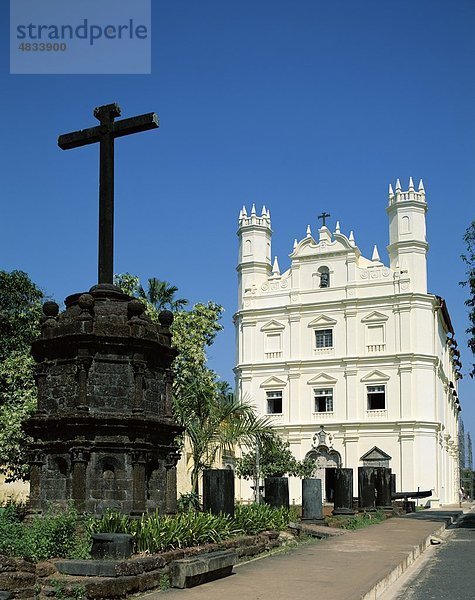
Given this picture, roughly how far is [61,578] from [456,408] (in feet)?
207

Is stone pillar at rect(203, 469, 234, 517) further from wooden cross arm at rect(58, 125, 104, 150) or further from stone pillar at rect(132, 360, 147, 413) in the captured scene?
wooden cross arm at rect(58, 125, 104, 150)

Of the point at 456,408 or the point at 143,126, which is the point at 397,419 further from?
the point at 143,126

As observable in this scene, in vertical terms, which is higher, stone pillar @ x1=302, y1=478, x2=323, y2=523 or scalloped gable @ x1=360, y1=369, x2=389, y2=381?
scalloped gable @ x1=360, y1=369, x2=389, y2=381

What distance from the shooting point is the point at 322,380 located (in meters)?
48.7

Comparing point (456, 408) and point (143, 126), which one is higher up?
point (143, 126)

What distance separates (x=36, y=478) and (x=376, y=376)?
1469 inches

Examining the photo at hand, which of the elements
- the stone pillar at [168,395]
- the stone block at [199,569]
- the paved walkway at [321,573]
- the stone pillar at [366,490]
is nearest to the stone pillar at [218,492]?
the paved walkway at [321,573]

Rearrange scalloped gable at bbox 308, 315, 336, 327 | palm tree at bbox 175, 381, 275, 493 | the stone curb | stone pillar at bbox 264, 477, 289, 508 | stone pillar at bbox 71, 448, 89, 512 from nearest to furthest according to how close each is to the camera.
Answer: the stone curb < stone pillar at bbox 71, 448, 89, 512 < stone pillar at bbox 264, 477, 289, 508 < palm tree at bbox 175, 381, 275, 493 < scalloped gable at bbox 308, 315, 336, 327

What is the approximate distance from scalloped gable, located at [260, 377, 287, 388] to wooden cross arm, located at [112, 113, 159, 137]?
3761 centimetres

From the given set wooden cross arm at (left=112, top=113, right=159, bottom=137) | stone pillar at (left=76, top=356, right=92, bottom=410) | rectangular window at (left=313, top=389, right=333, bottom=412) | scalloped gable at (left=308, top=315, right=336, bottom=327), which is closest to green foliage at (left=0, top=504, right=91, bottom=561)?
stone pillar at (left=76, top=356, right=92, bottom=410)

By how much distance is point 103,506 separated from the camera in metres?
11.3

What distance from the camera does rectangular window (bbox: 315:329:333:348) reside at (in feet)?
161

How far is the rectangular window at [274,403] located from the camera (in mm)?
49781

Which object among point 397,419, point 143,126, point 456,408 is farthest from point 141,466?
point 456,408
